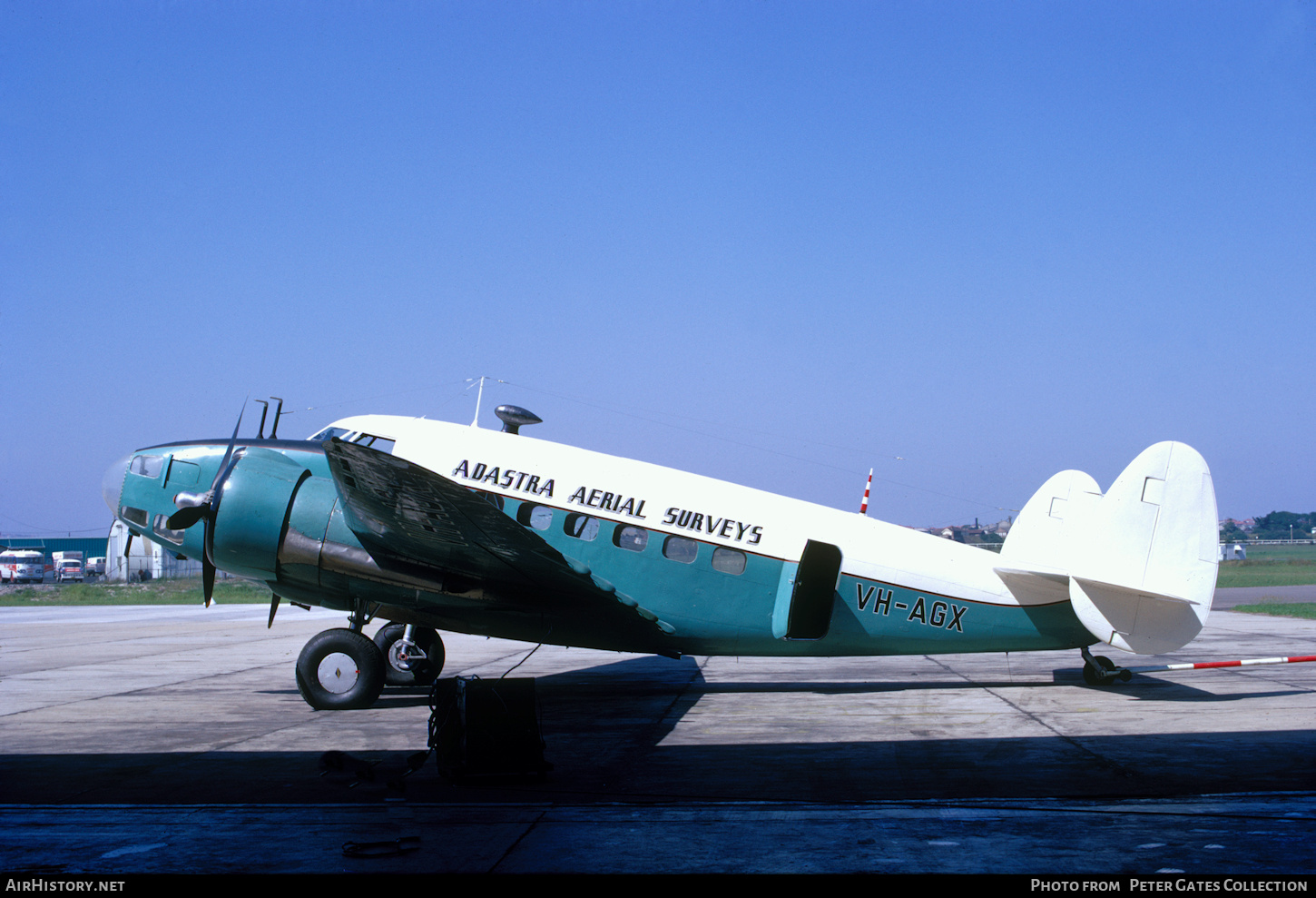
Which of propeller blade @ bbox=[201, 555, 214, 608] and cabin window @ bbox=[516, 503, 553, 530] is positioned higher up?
cabin window @ bbox=[516, 503, 553, 530]

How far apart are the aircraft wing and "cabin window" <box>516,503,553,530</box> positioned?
23.2 inches

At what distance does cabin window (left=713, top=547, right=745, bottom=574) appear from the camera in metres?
11.9

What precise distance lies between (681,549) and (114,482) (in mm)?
7576

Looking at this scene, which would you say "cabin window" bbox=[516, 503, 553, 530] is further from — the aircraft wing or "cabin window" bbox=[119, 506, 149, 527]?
"cabin window" bbox=[119, 506, 149, 527]

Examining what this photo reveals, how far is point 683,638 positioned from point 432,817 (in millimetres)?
5796

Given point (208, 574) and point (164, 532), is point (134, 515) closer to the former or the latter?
point (164, 532)

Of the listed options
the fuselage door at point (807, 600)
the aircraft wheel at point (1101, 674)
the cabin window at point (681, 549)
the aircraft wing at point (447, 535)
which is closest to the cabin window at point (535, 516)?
the aircraft wing at point (447, 535)

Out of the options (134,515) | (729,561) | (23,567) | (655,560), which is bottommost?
(23,567)

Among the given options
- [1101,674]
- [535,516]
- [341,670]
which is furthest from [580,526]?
[1101,674]

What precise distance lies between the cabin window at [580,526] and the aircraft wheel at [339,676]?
287 cm

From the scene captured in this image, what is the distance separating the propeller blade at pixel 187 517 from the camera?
430 inches

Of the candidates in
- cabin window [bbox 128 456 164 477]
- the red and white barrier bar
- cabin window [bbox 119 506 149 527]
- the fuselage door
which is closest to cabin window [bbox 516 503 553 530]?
the fuselage door

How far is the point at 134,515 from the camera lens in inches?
471

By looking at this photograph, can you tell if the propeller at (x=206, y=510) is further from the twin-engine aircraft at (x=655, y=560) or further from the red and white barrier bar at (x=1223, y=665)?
the red and white barrier bar at (x=1223, y=665)
